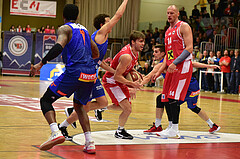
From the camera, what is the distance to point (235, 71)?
1667cm

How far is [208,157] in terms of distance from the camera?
14.1 ft

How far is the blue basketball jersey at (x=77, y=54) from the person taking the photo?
4.17m

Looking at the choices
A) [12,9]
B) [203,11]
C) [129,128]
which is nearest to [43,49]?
[12,9]

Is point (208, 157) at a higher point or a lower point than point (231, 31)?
lower

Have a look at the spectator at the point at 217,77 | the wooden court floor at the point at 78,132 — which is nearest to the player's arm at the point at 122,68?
the wooden court floor at the point at 78,132

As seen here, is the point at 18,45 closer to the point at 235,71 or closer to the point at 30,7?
the point at 30,7

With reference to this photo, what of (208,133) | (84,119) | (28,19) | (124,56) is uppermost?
(28,19)

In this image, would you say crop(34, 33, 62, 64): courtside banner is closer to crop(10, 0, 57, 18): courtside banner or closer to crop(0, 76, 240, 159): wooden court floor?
crop(10, 0, 57, 18): courtside banner

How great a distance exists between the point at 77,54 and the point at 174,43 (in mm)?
1861

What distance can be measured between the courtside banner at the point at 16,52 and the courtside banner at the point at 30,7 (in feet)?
14.9

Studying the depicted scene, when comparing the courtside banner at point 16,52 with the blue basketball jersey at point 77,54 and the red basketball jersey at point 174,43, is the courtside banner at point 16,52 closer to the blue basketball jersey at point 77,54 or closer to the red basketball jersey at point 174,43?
the red basketball jersey at point 174,43

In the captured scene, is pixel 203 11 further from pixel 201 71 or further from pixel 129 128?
pixel 129 128

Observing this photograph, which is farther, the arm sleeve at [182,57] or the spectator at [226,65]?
the spectator at [226,65]

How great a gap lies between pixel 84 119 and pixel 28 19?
2528cm
